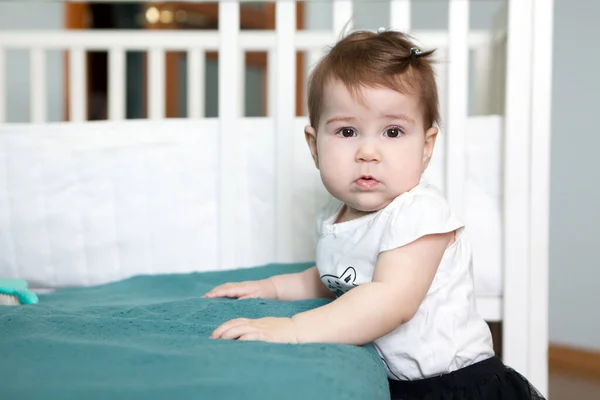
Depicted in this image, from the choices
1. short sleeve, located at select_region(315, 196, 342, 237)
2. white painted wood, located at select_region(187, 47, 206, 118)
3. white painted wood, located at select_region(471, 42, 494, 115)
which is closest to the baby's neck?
short sleeve, located at select_region(315, 196, 342, 237)

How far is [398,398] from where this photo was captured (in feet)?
3.05

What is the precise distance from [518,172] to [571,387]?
76cm

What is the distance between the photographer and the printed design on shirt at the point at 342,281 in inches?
37.8

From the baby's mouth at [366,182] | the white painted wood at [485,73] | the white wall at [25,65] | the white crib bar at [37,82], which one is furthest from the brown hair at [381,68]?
the white wall at [25,65]

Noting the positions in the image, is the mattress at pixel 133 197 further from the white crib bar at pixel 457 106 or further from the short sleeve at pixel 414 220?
the short sleeve at pixel 414 220

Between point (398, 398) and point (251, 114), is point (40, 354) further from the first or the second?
point (251, 114)

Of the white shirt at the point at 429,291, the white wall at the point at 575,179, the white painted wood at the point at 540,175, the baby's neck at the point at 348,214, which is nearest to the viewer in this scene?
the white shirt at the point at 429,291

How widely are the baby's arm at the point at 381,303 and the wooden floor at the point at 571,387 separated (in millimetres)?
961

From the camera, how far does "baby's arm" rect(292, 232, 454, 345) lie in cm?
81

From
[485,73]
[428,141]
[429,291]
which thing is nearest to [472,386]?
[429,291]

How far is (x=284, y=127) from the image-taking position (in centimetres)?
137

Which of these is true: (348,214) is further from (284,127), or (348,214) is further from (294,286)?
(284,127)

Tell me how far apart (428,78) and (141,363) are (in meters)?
0.54

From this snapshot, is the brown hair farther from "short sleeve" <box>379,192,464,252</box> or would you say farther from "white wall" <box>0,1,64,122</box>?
"white wall" <box>0,1,64,122</box>
